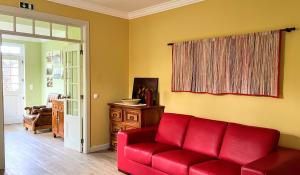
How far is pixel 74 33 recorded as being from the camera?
466cm

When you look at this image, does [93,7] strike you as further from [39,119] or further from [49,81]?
[49,81]

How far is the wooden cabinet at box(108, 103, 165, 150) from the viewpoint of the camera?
423 cm

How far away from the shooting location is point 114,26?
16.1 feet

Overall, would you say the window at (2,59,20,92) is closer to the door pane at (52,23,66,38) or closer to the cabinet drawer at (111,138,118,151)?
the door pane at (52,23,66,38)

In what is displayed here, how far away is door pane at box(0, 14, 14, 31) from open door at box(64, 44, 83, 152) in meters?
1.11

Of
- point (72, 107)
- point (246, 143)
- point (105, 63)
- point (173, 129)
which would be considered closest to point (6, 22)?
point (105, 63)

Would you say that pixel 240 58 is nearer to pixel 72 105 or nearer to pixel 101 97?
pixel 101 97

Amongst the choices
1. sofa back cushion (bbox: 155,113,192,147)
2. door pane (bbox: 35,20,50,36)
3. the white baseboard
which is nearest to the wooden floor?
the white baseboard

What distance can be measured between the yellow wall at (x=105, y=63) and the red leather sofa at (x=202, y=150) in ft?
3.97

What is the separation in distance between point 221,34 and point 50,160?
11.1 feet

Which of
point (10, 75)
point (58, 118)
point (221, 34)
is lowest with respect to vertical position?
point (58, 118)

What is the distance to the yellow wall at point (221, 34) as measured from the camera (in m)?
3.05

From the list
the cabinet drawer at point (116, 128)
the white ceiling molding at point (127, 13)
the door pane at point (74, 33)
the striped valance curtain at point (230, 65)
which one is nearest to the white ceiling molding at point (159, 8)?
the white ceiling molding at point (127, 13)

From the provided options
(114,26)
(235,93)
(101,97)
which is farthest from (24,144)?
(235,93)
